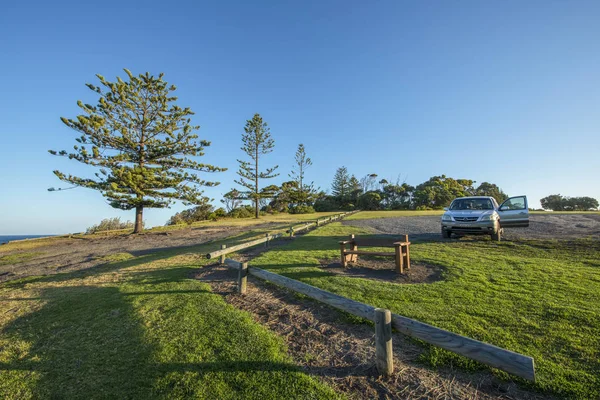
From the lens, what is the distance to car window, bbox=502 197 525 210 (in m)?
9.30

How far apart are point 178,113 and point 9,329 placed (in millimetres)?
20562

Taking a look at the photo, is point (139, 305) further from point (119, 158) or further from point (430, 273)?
A: point (119, 158)

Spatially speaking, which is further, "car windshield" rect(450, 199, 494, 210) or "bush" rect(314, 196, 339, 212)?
"bush" rect(314, 196, 339, 212)

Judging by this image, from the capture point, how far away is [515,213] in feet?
30.2

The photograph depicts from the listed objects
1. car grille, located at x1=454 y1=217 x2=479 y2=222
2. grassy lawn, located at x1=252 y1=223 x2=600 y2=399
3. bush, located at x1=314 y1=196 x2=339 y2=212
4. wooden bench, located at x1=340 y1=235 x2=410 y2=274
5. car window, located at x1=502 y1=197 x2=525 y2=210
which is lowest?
grassy lawn, located at x1=252 y1=223 x2=600 y2=399

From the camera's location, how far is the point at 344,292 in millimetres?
4879

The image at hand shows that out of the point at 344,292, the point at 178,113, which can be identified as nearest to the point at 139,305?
the point at 344,292

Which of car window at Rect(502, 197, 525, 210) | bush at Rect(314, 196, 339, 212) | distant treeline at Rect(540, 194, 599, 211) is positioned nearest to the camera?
car window at Rect(502, 197, 525, 210)

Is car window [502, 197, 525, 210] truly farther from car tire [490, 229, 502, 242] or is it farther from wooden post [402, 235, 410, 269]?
wooden post [402, 235, 410, 269]

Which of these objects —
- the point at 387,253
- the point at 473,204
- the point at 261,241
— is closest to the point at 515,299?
the point at 387,253

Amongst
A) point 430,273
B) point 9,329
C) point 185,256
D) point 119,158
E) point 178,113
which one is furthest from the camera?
point 178,113

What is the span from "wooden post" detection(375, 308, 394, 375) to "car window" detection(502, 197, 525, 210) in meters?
9.60

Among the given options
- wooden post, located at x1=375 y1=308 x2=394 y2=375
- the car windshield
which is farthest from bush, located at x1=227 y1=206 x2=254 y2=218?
wooden post, located at x1=375 y1=308 x2=394 y2=375

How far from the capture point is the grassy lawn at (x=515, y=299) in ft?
8.83
